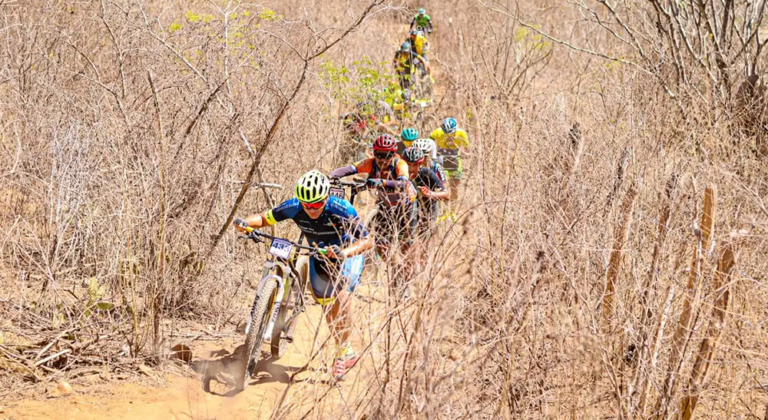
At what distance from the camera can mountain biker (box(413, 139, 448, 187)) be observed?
26.1ft

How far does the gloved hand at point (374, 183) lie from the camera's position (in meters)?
6.74

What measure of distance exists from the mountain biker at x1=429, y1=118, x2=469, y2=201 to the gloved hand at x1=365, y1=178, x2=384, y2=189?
96.4 inches

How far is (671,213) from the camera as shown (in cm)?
404

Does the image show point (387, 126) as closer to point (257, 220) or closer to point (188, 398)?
point (257, 220)

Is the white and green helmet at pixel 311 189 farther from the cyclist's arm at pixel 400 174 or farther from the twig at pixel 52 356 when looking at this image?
the twig at pixel 52 356

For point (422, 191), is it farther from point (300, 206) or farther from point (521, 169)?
point (300, 206)

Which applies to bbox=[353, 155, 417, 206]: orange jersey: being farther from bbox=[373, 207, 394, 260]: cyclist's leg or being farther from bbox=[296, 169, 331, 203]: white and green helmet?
bbox=[296, 169, 331, 203]: white and green helmet

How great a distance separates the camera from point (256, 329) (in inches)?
212

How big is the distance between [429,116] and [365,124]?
1.98m

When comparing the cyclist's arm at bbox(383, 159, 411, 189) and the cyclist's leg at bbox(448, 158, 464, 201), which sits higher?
the cyclist's arm at bbox(383, 159, 411, 189)

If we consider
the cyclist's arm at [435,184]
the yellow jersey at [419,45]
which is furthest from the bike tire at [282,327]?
the yellow jersey at [419,45]

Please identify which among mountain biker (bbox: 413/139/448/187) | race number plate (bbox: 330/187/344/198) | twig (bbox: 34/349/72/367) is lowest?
twig (bbox: 34/349/72/367)

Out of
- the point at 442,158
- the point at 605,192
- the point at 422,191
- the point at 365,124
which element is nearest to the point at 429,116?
the point at 365,124

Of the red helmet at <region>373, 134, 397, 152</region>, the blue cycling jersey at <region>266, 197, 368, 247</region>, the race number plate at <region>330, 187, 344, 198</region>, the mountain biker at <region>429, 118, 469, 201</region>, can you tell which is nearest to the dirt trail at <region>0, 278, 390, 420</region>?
the blue cycling jersey at <region>266, 197, 368, 247</region>
